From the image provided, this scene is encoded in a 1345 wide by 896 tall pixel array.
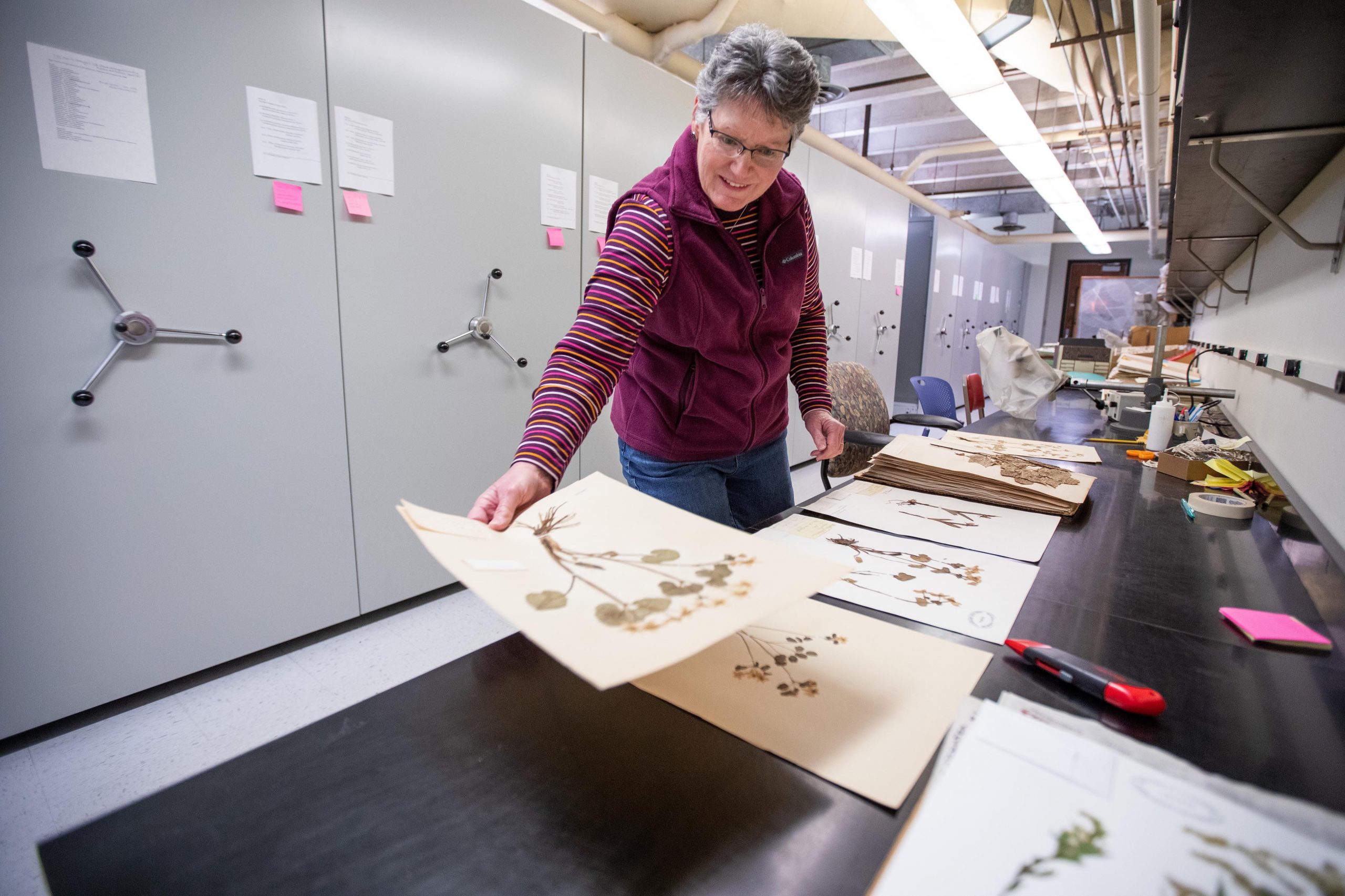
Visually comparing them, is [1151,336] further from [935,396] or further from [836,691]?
[836,691]

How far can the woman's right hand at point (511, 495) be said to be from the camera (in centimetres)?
65

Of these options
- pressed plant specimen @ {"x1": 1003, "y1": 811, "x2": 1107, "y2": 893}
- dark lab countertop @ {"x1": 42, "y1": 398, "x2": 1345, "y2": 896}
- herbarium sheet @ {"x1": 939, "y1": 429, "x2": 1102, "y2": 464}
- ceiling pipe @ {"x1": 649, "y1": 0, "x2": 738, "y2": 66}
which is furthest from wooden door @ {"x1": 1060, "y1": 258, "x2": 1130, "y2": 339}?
pressed plant specimen @ {"x1": 1003, "y1": 811, "x2": 1107, "y2": 893}

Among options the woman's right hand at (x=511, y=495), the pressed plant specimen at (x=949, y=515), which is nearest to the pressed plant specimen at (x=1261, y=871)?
the woman's right hand at (x=511, y=495)

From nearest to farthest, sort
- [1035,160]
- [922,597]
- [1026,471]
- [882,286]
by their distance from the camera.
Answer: [922,597] → [1026,471] → [1035,160] → [882,286]

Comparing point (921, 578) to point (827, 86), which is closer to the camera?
point (921, 578)

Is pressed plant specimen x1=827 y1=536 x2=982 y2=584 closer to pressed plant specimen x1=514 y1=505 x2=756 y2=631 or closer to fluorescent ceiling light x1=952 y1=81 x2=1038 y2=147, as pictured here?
Answer: pressed plant specimen x1=514 y1=505 x2=756 y2=631

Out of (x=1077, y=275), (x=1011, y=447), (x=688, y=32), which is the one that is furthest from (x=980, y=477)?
(x=1077, y=275)

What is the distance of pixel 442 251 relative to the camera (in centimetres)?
207

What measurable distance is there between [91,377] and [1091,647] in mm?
1994

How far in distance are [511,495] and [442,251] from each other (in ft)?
5.49

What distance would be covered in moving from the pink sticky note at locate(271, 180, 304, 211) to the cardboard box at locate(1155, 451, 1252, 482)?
2289 mm

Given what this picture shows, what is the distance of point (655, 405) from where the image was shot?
1.13 metres

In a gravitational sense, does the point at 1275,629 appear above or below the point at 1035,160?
below

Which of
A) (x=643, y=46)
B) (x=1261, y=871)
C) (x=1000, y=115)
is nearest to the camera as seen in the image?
(x=1261, y=871)
